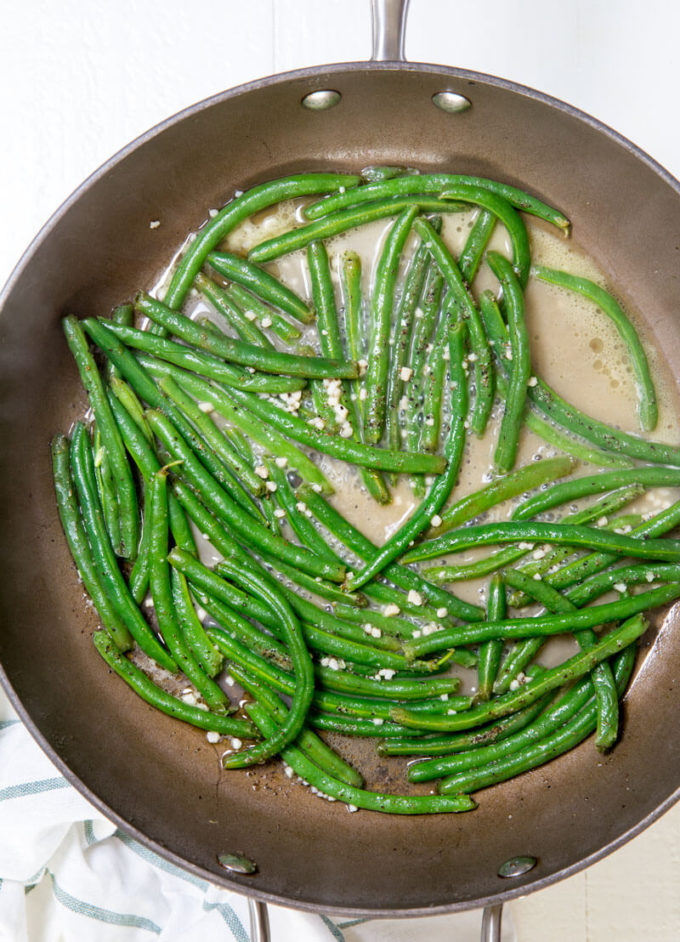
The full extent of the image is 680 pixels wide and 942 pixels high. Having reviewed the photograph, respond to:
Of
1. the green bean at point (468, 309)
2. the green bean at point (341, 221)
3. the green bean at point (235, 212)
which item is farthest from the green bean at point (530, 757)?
the green bean at point (235, 212)

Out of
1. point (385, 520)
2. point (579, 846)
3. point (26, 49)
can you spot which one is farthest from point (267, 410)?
point (579, 846)

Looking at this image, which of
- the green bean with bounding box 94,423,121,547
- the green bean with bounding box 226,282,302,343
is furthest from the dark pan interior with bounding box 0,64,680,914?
the green bean with bounding box 226,282,302,343

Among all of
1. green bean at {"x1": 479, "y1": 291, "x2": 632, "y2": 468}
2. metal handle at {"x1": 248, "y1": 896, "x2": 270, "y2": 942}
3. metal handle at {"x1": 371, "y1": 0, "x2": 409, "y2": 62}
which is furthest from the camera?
green bean at {"x1": 479, "y1": 291, "x2": 632, "y2": 468}

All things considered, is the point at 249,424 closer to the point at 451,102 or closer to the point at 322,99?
the point at 322,99

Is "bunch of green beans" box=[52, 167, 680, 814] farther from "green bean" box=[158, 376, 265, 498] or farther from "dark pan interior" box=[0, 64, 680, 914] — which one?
"dark pan interior" box=[0, 64, 680, 914]

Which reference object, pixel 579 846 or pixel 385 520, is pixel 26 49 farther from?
pixel 579 846

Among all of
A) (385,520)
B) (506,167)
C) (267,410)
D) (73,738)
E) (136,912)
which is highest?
(506,167)

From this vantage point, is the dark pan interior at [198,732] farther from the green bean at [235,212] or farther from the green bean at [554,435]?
the green bean at [554,435]

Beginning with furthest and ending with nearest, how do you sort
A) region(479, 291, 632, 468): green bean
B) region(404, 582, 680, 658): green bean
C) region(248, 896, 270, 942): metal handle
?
region(479, 291, 632, 468): green bean → region(404, 582, 680, 658): green bean → region(248, 896, 270, 942): metal handle

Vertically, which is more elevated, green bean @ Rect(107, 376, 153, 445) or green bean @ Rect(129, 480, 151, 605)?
green bean @ Rect(107, 376, 153, 445)
